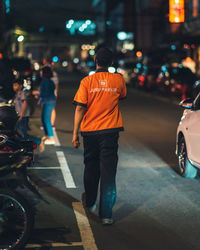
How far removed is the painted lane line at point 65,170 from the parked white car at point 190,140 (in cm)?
183

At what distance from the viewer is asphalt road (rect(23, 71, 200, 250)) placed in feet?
19.4

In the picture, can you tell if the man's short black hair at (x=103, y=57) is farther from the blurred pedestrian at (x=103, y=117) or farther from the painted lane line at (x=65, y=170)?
the painted lane line at (x=65, y=170)

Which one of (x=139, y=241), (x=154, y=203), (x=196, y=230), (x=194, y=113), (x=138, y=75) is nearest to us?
(x=139, y=241)

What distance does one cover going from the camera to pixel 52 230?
6223 mm

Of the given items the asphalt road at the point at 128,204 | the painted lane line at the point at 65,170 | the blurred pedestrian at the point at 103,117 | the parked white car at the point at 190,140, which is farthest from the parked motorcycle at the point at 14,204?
the parked white car at the point at 190,140

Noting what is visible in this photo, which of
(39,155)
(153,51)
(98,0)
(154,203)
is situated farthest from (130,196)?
(98,0)

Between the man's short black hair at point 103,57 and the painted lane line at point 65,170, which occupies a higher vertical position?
the man's short black hair at point 103,57

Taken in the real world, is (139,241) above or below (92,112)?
below

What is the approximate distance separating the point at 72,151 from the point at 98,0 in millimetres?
139495

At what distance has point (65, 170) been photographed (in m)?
9.84

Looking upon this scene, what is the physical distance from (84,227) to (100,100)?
4.71ft

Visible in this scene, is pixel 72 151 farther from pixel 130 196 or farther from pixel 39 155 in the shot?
pixel 130 196

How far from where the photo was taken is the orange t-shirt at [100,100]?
658 cm

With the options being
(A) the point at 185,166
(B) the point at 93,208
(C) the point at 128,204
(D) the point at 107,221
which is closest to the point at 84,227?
(D) the point at 107,221
